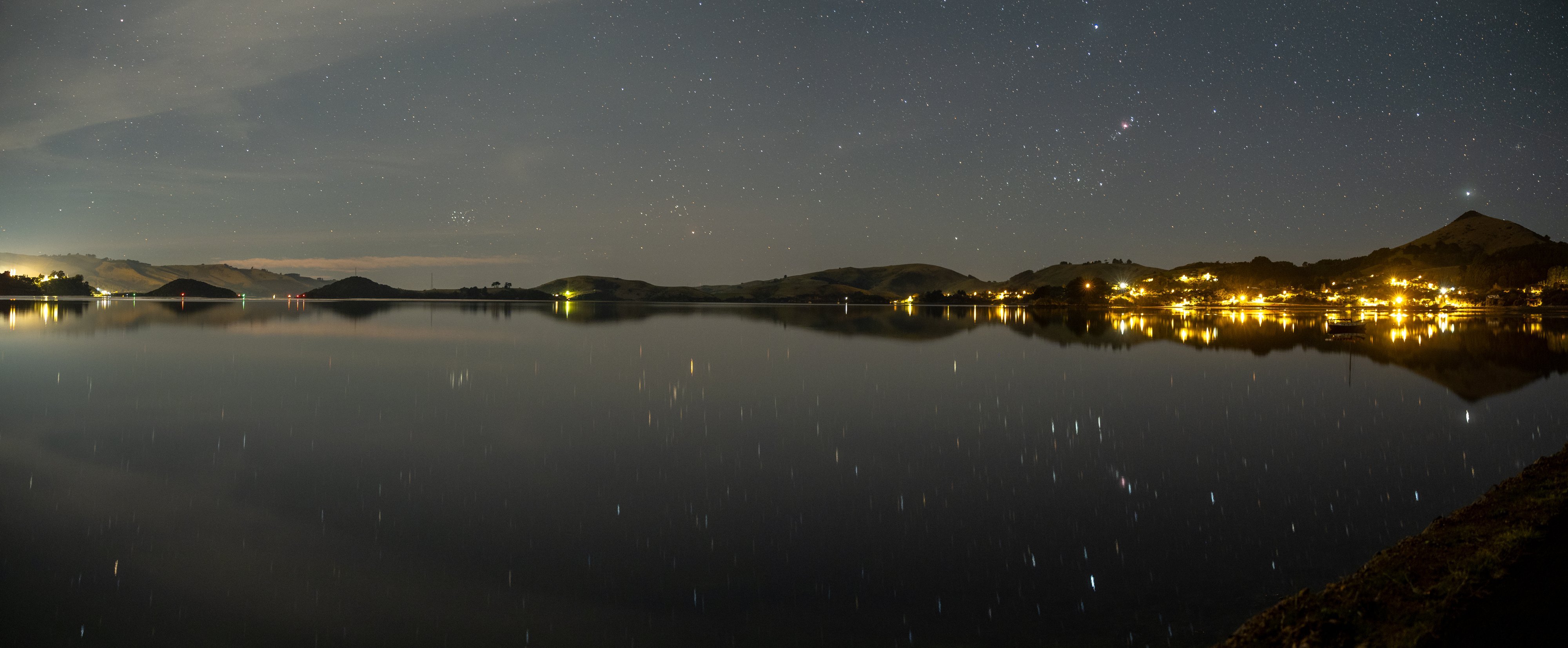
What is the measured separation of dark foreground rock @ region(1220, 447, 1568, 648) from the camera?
5.11 m

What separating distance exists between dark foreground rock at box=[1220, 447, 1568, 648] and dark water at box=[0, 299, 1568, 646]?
0.51 metres

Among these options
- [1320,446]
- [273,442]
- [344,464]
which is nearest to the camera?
[344,464]

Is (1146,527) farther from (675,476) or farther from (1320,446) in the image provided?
(1320,446)

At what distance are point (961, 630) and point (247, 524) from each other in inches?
291

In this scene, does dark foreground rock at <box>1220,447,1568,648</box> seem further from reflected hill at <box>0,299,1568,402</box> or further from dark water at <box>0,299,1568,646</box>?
reflected hill at <box>0,299,1568,402</box>

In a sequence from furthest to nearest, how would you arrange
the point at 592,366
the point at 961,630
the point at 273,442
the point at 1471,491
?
1. the point at 592,366
2. the point at 273,442
3. the point at 1471,491
4. the point at 961,630

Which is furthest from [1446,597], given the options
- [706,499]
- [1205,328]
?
[1205,328]

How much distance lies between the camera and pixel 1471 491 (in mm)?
10180

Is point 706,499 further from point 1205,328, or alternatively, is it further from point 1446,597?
point 1205,328

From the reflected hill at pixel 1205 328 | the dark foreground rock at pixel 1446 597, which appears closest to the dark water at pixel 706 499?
the dark foreground rock at pixel 1446 597

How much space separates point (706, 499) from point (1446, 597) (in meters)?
6.96

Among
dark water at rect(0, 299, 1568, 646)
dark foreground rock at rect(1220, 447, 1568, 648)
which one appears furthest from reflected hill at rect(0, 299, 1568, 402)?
dark foreground rock at rect(1220, 447, 1568, 648)

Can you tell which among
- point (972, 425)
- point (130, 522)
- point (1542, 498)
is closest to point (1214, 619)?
point (1542, 498)

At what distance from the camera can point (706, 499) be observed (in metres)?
9.41
